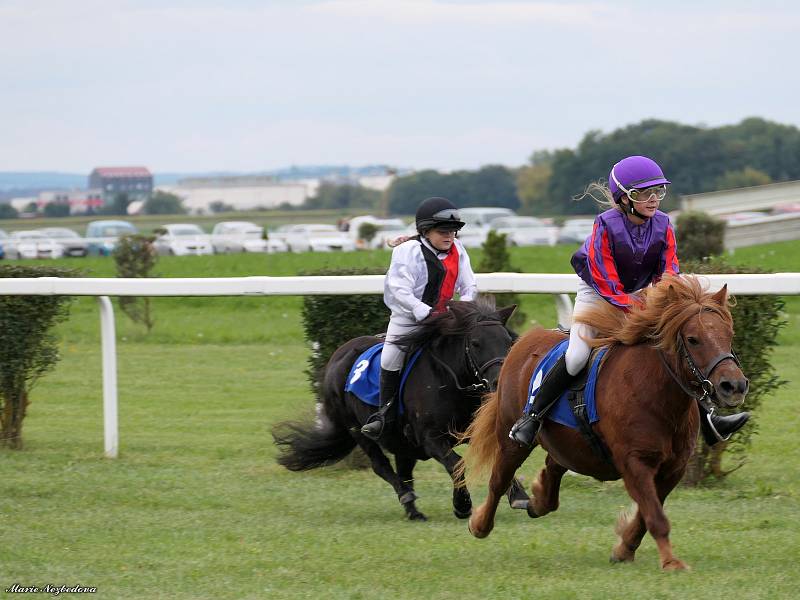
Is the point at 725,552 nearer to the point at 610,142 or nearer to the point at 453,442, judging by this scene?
the point at 453,442

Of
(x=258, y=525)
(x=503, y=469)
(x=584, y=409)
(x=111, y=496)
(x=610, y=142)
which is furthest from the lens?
(x=610, y=142)

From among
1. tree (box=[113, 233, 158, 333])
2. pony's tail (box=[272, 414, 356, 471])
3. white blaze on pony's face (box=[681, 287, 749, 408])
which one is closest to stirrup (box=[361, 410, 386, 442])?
pony's tail (box=[272, 414, 356, 471])

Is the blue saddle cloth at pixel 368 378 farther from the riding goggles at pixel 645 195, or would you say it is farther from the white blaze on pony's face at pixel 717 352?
the white blaze on pony's face at pixel 717 352

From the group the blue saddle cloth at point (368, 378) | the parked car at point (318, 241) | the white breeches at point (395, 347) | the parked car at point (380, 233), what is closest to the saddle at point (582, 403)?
the white breeches at point (395, 347)

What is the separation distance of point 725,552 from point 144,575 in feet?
9.53

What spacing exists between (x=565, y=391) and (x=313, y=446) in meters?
2.90

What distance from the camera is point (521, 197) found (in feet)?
317

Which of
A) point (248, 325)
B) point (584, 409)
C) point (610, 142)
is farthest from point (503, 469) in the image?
point (610, 142)

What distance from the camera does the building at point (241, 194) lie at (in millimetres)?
129375

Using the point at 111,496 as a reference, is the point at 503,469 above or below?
above

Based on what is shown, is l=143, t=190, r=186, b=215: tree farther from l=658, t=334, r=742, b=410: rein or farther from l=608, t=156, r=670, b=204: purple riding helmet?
l=658, t=334, r=742, b=410: rein

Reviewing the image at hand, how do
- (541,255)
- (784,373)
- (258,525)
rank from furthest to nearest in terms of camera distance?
(541,255)
(784,373)
(258,525)

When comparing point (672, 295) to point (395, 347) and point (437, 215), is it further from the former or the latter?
point (395, 347)

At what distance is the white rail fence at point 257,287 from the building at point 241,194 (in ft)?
385
